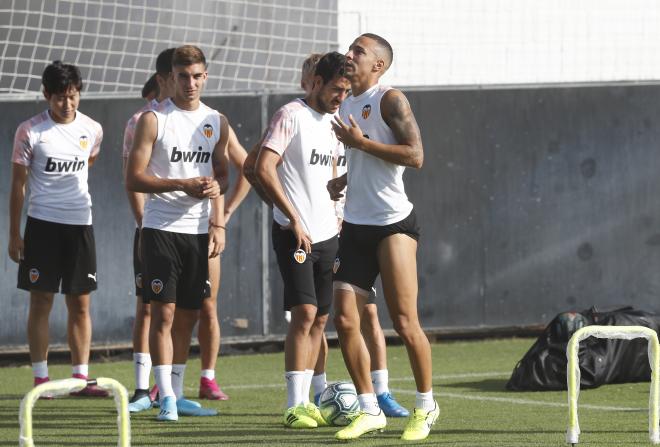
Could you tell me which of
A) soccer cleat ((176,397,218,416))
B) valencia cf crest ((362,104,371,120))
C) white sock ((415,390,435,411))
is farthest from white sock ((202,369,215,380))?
valencia cf crest ((362,104,371,120))

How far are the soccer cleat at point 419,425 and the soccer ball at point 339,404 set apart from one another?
758mm

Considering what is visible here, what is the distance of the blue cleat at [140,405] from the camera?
900 cm

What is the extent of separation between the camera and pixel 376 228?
24.9 ft

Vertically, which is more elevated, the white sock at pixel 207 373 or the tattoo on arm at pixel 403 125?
the tattoo on arm at pixel 403 125

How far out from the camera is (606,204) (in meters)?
13.5

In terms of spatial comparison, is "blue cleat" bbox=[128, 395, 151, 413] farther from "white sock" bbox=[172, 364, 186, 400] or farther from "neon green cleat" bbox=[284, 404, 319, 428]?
"neon green cleat" bbox=[284, 404, 319, 428]

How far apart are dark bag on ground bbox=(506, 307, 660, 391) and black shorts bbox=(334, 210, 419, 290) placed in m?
2.58

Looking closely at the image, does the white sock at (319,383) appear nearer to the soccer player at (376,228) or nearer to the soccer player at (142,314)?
the soccer player at (142,314)

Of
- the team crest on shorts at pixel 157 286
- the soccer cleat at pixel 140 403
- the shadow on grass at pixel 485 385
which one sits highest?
the team crest on shorts at pixel 157 286

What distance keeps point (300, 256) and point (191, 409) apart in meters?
1.32

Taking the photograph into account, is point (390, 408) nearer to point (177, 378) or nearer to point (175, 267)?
point (177, 378)

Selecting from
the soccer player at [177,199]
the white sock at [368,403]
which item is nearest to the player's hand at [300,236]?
the soccer player at [177,199]

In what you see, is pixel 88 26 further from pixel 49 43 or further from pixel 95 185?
pixel 95 185

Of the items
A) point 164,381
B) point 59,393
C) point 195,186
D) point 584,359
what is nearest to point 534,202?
point 584,359
